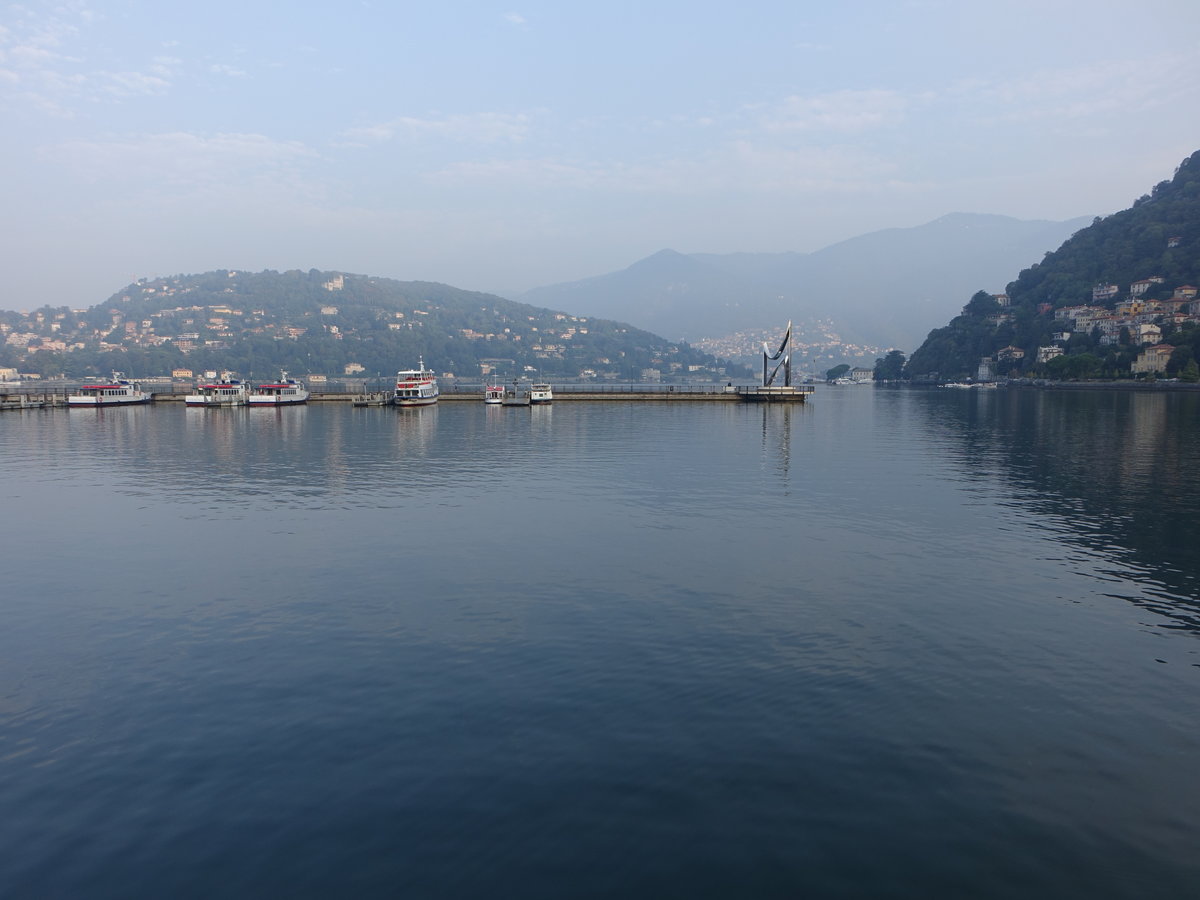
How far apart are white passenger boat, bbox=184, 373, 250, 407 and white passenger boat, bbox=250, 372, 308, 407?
1632 mm

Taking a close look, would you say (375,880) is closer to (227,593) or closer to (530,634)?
(530,634)

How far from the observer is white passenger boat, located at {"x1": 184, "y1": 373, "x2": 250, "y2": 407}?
122 metres

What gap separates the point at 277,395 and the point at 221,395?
10507 mm

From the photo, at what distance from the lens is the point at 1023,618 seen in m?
21.2

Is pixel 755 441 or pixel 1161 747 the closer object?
pixel 1161 747

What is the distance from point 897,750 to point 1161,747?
5110 mm

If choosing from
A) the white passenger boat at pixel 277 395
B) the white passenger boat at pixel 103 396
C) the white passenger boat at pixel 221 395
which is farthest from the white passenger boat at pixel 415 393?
the white passenger boat at pixel 103 396

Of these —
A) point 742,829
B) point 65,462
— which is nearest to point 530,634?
point 742,829

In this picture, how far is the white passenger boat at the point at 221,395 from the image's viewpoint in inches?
4796

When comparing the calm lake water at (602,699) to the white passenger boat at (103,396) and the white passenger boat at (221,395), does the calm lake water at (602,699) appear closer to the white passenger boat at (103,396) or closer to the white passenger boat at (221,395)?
the white passenger boat at (221,395)

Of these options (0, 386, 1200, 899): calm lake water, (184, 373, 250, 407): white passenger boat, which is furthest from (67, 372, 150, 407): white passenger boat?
(0, 386, 1200, 899): calm lake water

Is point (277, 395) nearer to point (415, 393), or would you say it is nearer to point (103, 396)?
point (415, 393)

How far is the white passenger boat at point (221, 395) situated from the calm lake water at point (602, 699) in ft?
297

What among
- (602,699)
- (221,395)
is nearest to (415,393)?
(221,395)
